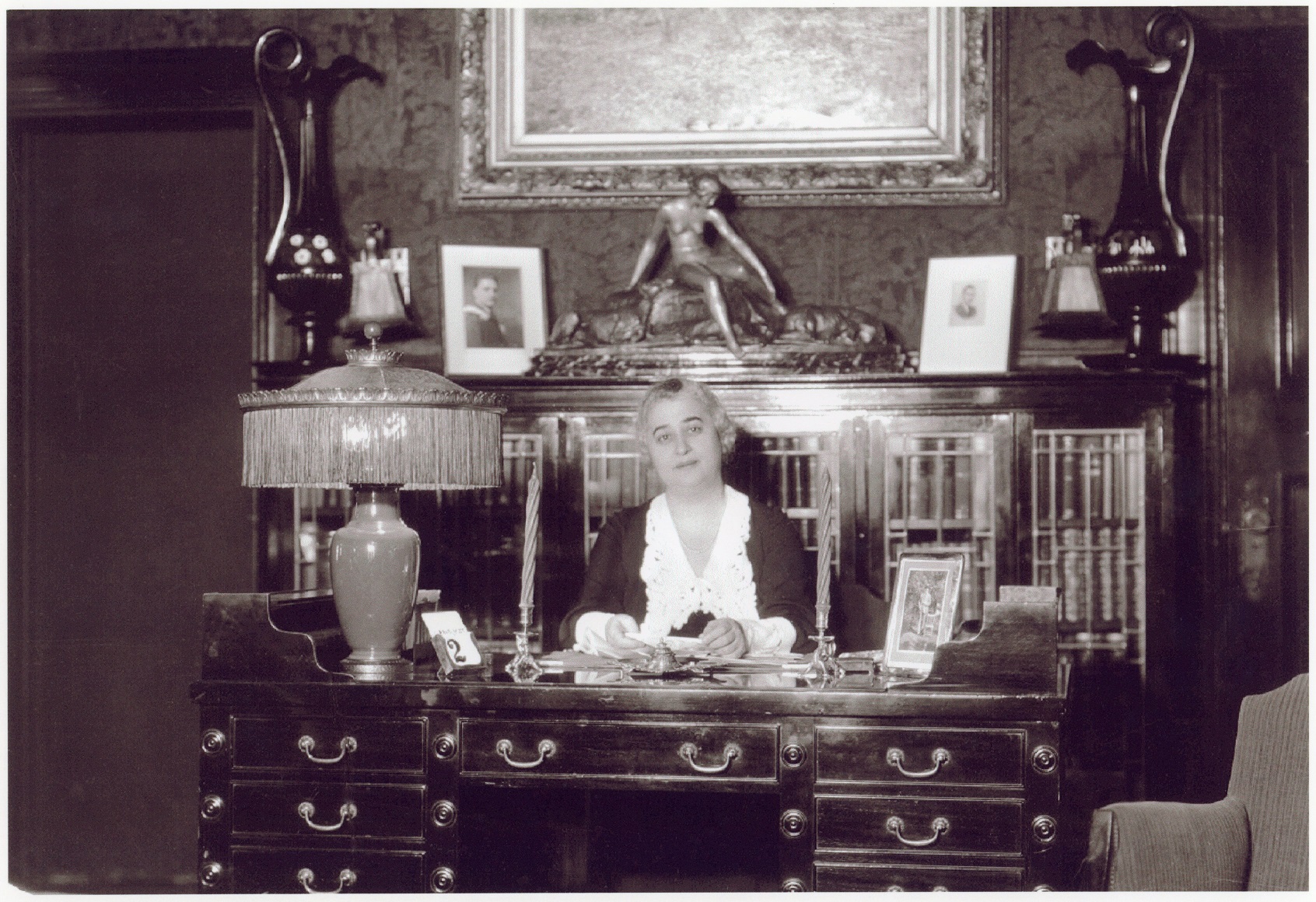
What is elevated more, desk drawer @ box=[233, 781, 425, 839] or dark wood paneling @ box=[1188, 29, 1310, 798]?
dark wood paneling @ box=[1188, 29, 1310, 798]

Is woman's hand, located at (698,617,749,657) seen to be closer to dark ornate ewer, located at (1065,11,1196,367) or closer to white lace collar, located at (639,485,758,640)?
white lace collar, located at (639,485,758,640)

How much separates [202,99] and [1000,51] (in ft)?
9.36

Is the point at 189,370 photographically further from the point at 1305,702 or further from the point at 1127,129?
the point at 1305,702

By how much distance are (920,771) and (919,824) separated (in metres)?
0.10

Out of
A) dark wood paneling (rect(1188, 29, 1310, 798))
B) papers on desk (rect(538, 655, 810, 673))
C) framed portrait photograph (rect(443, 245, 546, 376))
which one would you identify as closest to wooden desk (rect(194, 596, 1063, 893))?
papers on desk (rect(538, 655, 810, 673))

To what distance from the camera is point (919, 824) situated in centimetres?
254

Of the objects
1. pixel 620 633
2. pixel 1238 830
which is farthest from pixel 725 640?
pixel 1238 830

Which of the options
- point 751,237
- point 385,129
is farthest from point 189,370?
point 751,237

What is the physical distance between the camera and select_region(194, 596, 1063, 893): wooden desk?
252 centimetres

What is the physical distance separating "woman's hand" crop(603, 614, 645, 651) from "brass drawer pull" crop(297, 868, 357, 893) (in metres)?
0.73

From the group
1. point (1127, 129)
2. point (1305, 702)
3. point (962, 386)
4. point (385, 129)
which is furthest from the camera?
Answer: point (385, 129)

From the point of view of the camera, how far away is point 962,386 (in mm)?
4363

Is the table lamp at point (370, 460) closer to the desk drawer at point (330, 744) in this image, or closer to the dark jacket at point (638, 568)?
the desk drawer at point (330, 744)

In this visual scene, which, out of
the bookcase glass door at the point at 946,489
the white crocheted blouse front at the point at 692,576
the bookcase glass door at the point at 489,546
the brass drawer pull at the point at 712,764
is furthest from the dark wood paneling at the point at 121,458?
the brass drawer pull at the point at 712,764
